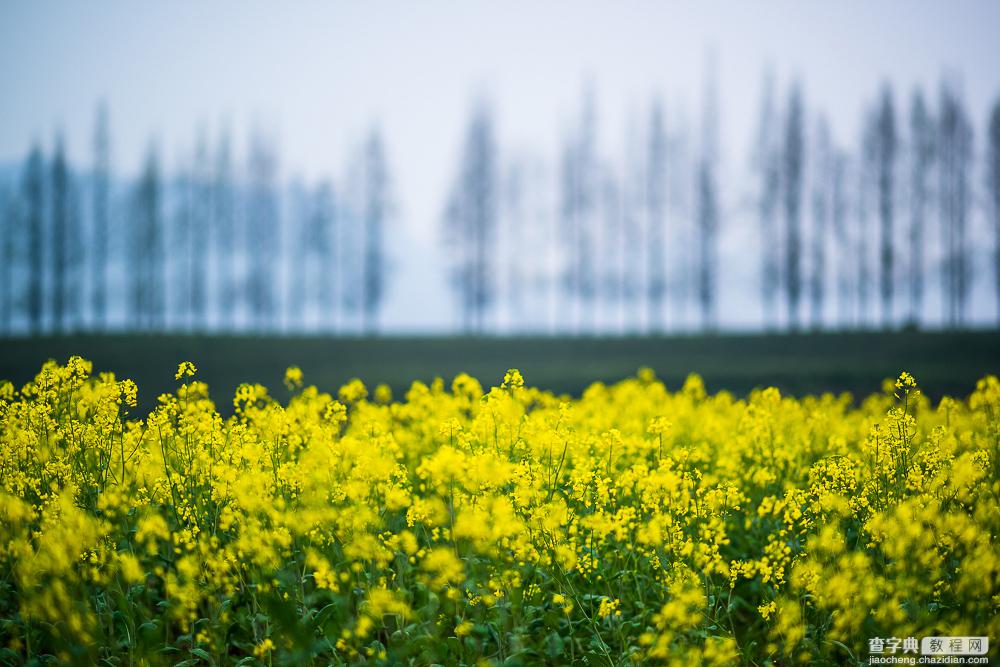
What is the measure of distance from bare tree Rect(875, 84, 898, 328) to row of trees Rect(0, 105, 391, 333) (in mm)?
22359

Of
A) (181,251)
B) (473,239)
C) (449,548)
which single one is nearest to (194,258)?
(181,251)

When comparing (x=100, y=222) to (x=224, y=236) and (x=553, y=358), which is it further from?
(x=553, y=358)

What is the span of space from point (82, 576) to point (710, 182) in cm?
2862

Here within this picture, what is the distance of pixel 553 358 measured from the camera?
2319 cm

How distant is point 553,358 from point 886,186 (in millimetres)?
16591

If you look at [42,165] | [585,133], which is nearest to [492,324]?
[585,133]

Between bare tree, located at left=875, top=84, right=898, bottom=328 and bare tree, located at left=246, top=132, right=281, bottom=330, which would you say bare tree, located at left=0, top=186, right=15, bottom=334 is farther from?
bare tree, located at left=875, top=84, right=898, bottom=328

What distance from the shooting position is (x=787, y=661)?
419cm

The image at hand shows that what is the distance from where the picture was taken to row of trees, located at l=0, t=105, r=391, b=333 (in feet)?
110

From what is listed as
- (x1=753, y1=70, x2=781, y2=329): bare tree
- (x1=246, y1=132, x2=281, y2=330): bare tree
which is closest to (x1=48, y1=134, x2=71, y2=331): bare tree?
(x1=246, y1=132, x2=281, y2=330): bare tree

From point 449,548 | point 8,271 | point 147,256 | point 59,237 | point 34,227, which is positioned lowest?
point 449,548

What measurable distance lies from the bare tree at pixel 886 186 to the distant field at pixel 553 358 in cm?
569

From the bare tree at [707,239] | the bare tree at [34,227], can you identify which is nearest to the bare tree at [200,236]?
the bare tree at [34,227]

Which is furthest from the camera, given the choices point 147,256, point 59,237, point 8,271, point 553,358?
point 59,237
